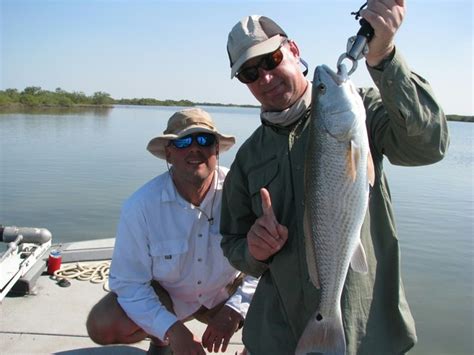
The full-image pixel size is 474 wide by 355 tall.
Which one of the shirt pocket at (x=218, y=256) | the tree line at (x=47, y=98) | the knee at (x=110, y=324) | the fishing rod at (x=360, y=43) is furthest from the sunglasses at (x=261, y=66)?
the tree line at (x=47, y=98)

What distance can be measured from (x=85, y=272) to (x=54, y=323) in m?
1.21

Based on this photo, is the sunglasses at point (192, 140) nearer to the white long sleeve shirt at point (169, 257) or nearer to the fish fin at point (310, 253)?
the white long sleeve shirt at point (169, 257)

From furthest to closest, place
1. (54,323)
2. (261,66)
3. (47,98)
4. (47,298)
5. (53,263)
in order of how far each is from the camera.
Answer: (47,98) < (53,263) < (47,298) < (54,323) < (261,66)

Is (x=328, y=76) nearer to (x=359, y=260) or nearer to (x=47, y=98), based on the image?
(x=359, y=260)

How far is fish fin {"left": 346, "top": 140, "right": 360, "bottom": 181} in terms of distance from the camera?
6.61 feet

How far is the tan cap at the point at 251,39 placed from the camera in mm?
2527

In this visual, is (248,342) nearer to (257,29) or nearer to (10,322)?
(257,29)

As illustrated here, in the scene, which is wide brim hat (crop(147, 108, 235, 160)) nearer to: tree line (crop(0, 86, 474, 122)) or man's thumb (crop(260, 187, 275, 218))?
man's thumb (crop(260, 187, 275, 218))

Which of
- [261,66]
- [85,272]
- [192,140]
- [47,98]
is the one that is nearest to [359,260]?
[261,66]

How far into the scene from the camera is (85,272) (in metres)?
5.81

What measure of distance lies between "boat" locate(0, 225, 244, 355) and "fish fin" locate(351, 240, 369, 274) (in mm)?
2324

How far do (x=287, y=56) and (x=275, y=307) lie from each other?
1.36 m

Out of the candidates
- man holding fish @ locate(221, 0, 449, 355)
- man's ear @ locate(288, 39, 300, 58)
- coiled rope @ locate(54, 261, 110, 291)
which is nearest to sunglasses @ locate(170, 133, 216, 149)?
man holding fish @ locate(221, 0, 449, 355)

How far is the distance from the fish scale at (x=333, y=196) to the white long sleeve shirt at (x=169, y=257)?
1.67 meters
